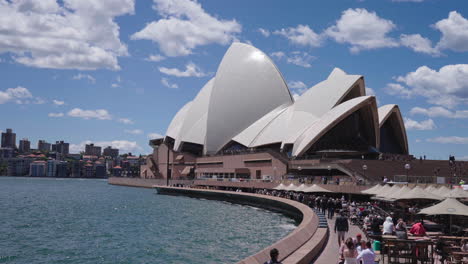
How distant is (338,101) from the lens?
50.2 metres

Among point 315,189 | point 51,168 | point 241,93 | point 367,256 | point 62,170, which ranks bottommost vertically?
point 367,256

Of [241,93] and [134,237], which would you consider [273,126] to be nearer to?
[241,93]

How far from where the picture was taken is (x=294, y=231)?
14.8m

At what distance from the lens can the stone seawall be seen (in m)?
10.7

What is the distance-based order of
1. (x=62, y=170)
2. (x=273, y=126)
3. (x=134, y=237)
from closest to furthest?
(x=134, y=237), (x=273, y=126), (x=62, y=170)

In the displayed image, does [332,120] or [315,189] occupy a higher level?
[332,120]

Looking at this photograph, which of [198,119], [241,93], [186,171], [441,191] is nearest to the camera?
[441,191]

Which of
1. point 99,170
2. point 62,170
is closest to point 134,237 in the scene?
point 99,170

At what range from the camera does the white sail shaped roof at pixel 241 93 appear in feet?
209

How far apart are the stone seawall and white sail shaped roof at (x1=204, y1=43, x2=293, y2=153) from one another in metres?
11.7

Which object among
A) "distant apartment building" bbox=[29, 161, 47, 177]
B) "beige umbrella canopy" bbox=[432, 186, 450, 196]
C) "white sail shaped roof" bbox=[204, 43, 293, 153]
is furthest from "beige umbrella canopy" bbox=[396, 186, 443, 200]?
"distant apartment building" bbox=[29, 161, 47, 177]

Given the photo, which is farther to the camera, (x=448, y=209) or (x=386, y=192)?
(x=386, y=192)

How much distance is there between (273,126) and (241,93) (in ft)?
28.6

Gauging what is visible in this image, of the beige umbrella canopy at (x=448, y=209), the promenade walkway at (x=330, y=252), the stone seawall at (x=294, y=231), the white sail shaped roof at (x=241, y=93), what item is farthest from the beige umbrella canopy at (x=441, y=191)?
the white sail shaped roof at (x=241, y=93)
